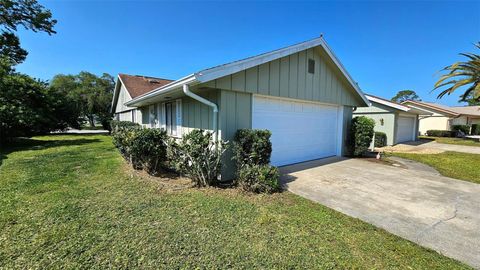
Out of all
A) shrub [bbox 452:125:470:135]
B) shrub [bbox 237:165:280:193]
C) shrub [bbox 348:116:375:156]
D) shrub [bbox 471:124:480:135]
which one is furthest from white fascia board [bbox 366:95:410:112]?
shrub [bbox 471:124:480:135]

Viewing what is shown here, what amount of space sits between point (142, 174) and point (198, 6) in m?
6.85

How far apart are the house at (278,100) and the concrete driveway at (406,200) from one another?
1.45 meters

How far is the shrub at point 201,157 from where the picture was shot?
4.92 metres

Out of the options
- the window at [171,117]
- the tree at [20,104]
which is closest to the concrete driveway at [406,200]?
the window at [171,117]

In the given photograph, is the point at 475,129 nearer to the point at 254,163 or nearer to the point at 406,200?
the point at 406,200

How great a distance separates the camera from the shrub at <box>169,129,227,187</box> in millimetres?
4922

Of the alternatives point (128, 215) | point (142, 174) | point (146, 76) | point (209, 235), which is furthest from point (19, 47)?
point (209, 235)

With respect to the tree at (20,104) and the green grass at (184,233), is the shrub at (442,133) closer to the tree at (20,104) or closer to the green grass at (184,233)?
the green grass at (184,233)

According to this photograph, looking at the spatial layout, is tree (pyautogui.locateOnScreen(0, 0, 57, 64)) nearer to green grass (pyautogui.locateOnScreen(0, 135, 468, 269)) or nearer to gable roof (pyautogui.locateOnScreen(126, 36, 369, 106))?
gable roof (pyautogui.locateOnScreen(126, 36, 369, 106))

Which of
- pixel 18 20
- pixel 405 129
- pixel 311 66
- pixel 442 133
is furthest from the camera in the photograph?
pixel 442 133

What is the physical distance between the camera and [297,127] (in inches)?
304

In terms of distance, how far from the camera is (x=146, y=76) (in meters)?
19.6

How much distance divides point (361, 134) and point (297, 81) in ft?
14.2

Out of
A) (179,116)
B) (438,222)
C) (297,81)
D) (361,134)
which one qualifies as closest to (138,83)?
(179,116)
